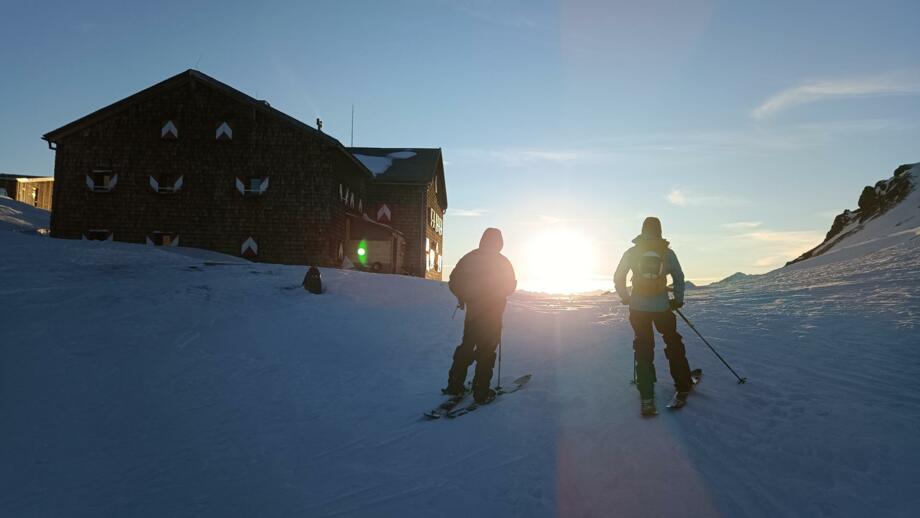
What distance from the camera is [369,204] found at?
32.1 m

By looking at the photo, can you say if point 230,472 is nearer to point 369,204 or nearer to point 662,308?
point 662,308

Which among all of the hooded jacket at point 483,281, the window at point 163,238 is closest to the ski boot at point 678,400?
the hooded jacket at point 483,281

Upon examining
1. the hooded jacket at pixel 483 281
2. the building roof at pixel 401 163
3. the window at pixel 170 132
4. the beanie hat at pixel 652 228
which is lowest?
the hooded jacket at pixel 483 281

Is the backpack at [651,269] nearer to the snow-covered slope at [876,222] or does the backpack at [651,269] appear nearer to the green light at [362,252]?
the snow-covered slope at [876,222]

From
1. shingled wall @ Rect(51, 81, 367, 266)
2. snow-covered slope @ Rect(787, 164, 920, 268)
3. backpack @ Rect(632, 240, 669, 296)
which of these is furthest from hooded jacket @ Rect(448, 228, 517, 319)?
shingled wall @ Rect(51, 81, 367, 266)

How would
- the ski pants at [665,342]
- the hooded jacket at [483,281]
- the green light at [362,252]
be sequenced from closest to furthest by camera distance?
the ski pants at [665,342], the hooded jacket at [483,281], the green light at [362,252]

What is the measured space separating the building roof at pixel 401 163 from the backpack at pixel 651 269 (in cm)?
2647

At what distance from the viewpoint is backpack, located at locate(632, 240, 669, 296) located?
624 centimetres

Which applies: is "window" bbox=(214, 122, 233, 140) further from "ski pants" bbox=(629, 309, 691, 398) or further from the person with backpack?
"ski pants" bbox=(629, 309, 691, 398)

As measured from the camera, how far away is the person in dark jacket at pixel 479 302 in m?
6.94

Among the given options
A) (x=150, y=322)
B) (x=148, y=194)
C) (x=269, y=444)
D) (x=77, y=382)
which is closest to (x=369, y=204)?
(x=148, y=194)

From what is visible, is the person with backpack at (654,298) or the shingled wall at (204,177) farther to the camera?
the shingled wall at (204,177)

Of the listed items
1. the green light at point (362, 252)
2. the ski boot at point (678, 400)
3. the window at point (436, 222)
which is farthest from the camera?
the window at point (436, 222)

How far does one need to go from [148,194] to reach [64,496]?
21.7 meters
